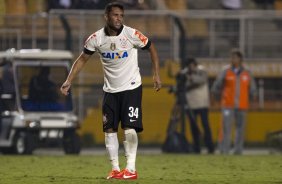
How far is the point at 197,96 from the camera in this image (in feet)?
81.5

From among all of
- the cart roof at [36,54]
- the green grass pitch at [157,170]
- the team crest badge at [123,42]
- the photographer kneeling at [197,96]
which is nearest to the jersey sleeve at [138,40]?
the team crest badge at [123,42]

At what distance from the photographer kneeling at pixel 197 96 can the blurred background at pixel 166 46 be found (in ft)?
2.48

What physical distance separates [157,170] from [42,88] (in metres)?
8.62

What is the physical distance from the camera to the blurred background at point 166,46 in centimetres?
2608

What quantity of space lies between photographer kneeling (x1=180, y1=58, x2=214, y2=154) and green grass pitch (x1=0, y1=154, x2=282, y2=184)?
3633 mm

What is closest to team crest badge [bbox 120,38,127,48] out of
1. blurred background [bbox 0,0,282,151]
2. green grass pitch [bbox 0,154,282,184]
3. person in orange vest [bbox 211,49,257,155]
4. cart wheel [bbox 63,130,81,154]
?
green grass pitch [bbox 0,154,282,184]

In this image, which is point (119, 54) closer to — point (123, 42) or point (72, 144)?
point (123, 42)

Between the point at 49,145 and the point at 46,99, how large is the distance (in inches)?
42.9

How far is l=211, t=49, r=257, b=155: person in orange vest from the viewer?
23.7 metres

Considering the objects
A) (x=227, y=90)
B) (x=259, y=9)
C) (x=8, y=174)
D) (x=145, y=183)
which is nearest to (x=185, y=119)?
(x=227, y=90)

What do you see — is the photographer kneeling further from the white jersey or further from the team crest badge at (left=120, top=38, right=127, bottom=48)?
the team crest badge at (left=120, top=38, right=127, bottom=48)

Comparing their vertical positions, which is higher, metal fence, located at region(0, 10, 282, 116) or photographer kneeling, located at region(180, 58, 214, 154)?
A: metal fence, located at region(0, 10, 282, 116)

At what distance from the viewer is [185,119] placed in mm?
25625

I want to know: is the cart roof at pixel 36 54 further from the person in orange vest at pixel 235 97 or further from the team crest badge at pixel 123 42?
the team crest badge at pixel 123 42
